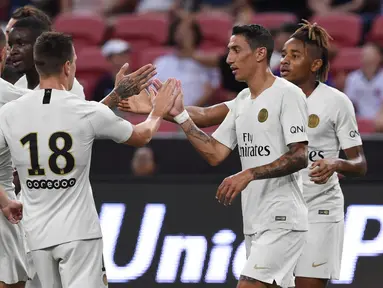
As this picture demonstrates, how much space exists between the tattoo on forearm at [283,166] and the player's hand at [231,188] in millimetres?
107

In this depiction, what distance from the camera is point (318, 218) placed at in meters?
7.22

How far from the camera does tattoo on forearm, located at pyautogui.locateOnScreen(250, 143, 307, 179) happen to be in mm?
6328

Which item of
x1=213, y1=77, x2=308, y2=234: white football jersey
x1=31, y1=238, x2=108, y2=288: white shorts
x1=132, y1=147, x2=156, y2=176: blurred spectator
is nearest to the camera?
x1=31, y1=238, x2=108, y2=288: white shorts

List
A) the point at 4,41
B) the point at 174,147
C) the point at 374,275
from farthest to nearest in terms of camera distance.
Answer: the point at 174,147 → the point at 374,275 → the point at 4,41

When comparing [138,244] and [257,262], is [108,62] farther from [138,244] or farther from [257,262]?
[257,262]

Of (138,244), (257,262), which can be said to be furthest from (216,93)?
(257,262)

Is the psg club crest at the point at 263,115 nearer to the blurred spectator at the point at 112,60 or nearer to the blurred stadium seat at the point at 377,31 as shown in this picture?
the blurred spectator at the point at 112,60

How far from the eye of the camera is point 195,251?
892 centimetres

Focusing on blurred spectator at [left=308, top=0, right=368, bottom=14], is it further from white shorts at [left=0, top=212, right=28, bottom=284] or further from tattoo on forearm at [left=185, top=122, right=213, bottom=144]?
white shorts at [left=0, top=212, right=28, bottom=284]

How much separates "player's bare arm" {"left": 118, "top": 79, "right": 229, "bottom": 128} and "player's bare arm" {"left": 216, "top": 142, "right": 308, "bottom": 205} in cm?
81

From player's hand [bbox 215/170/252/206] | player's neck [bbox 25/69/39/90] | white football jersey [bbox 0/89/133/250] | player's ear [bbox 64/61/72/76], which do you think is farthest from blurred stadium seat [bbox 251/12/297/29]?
white football jersey [bbox 0/89/133/250]

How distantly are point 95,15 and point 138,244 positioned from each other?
17.9ft

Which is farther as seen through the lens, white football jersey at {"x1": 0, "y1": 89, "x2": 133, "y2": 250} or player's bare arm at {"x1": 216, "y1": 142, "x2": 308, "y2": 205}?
player's bare arm at {"x1": 216, "y1": 142, "x2": 308, "y2": 205}

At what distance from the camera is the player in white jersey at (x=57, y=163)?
234 inches
